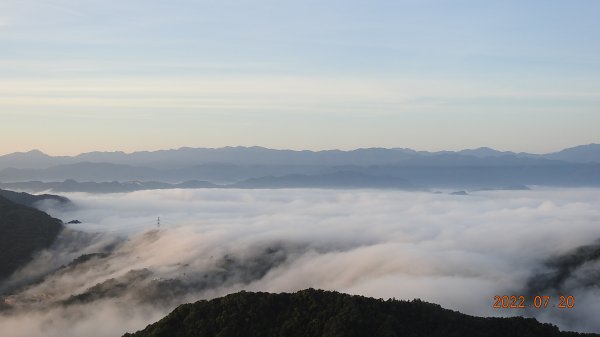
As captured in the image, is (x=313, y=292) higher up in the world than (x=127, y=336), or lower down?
higher up

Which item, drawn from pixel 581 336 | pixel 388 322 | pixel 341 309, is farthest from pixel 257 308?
pixel 581 336

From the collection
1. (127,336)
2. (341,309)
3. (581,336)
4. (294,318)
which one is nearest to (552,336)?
(581,336)

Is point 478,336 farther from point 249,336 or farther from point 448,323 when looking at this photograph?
point 249,336

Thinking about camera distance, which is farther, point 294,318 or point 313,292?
point 313,292

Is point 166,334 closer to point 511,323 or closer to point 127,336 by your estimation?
point 127,336

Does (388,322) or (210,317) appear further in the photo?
(210,317)

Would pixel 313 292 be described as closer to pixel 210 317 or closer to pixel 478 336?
pixel 210 317
